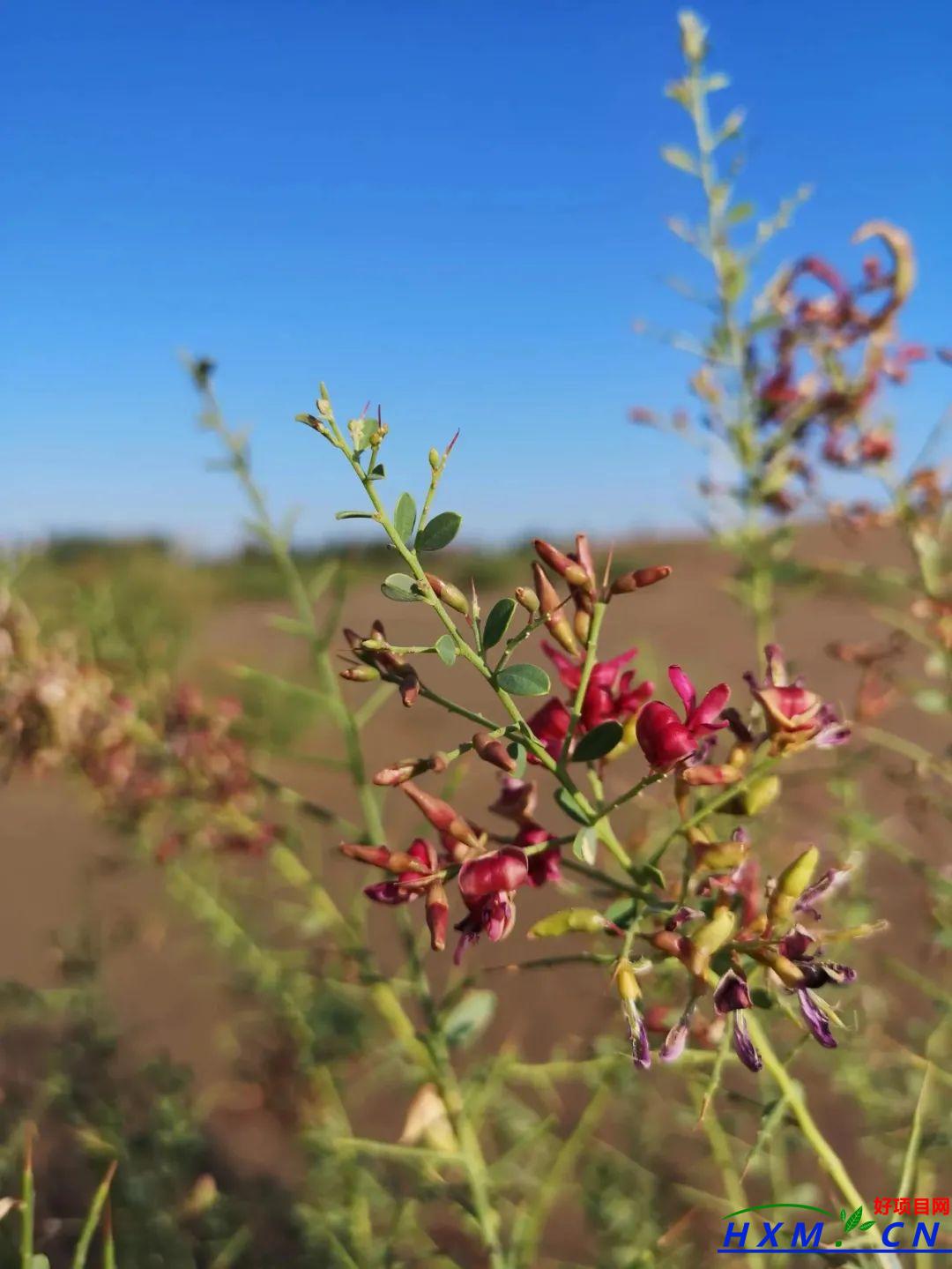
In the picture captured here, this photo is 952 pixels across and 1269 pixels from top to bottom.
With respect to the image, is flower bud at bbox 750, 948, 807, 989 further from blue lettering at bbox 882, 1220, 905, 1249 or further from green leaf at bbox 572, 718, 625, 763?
blue lettering at bbox 882, 1220, 905, 1249

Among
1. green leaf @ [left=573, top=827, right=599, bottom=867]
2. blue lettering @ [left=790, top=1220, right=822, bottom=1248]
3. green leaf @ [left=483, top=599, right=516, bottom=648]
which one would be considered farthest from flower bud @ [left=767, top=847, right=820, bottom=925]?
blue lettering @ [left=790, top=1220, right=822, bottom=1248]

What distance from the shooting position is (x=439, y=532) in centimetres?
56

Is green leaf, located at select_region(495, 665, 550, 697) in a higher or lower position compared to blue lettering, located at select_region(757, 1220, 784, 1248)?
higher

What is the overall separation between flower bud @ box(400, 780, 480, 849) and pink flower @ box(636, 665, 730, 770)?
0.40 ft

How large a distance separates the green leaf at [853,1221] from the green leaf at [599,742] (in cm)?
36

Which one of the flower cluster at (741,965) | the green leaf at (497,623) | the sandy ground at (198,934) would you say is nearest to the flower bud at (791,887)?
the flower cluster at (741,965)

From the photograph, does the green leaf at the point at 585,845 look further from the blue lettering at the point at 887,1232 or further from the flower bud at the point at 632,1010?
the blue lettering at the point at 887,1232

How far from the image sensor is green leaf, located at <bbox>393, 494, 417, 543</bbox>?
57 cm

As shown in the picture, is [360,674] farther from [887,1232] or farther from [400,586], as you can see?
[887,1232]

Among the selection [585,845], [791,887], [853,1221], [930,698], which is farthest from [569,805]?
[930,698]

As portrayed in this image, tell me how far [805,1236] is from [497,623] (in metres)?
0.72

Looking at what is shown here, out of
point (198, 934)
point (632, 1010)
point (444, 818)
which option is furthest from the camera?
point (198, 934)

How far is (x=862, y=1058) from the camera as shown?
1589 millimetres

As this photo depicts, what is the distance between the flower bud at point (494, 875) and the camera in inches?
22.2
